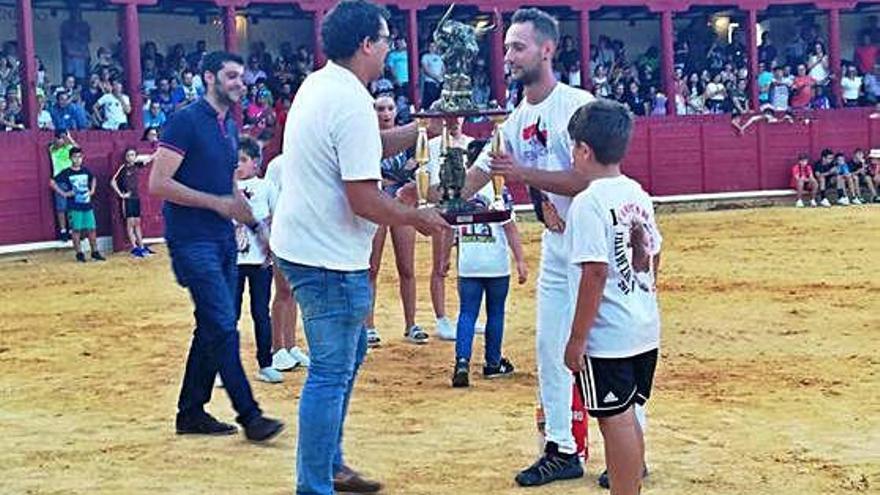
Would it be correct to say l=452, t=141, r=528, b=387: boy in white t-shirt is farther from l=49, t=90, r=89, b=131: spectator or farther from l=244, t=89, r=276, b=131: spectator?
l=244, t=89, r=276, b=131: spectator

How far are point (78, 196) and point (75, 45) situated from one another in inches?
212

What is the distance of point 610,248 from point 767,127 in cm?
2260

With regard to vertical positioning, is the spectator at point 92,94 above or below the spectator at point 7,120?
above

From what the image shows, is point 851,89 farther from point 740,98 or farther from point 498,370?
point 498,370

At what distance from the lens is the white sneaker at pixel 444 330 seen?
930cm

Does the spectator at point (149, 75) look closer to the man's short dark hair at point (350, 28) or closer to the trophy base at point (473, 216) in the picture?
the trophy base at point (473, 216)

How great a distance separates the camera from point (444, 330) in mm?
9336

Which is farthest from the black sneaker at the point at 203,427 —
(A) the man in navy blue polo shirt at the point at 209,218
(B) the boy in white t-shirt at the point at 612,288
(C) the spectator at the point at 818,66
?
(C) the spectator at the point at 818,66

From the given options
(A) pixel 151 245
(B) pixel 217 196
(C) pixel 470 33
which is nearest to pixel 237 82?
(B) pixel 217 196

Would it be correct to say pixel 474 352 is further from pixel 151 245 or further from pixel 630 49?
pixel 630 49

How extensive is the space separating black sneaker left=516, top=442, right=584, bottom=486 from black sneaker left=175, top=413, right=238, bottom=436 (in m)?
1.66

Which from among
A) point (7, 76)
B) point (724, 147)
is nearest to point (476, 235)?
point (7, 76)

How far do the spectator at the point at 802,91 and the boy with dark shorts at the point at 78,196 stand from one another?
14503mm

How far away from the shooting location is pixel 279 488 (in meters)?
5.21
